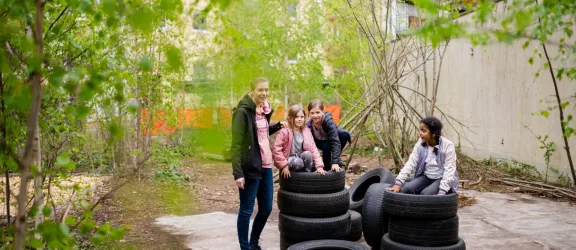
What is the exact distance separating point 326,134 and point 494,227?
2401 millimetres

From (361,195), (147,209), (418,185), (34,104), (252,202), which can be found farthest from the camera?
(147,209)

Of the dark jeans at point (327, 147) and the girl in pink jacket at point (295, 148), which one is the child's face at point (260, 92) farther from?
the dark jeans at point (327, 147)

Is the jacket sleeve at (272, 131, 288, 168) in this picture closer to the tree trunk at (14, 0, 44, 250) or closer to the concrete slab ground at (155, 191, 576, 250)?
the concrete slab ground at (155, 191, 576, 250)

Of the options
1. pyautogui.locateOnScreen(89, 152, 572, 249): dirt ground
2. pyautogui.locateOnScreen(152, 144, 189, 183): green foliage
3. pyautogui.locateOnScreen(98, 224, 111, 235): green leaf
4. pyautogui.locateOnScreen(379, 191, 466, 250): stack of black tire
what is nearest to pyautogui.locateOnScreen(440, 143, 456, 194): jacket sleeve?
pyautogui.locateOnScreen(379, 191, 466, 250): stack of black tire

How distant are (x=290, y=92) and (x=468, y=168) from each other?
30.6ft

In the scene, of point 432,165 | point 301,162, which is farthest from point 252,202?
point 432,165

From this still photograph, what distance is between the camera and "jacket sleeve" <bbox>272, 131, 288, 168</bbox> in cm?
542

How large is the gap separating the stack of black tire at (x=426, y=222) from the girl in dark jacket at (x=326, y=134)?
1.01 m

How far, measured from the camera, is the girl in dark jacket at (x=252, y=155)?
195 inches

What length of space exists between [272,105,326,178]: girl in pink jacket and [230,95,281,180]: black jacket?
0.41 metres

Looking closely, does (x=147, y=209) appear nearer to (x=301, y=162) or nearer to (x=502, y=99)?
(x=301, y=162)

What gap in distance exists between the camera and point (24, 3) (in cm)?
185

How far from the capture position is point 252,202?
16.9 feet

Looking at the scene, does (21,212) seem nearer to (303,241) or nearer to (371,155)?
(303,241)
